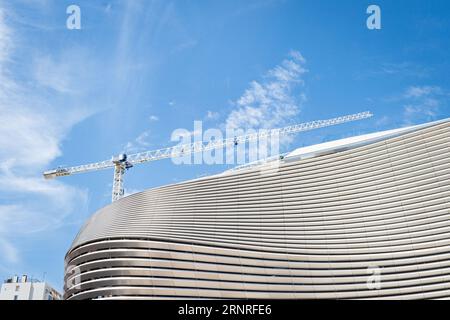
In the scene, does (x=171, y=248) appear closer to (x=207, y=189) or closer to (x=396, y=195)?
(x=207, y=189)

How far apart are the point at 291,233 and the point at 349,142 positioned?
2639 centimetres

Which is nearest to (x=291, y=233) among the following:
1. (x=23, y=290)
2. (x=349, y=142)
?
(x=349, y=142)

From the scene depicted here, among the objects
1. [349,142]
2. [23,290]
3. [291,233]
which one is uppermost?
[349,142]

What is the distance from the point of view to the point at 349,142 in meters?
92.6

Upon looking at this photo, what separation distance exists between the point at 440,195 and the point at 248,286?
3218cm

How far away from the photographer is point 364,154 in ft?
282

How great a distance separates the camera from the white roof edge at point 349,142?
86.8 metres

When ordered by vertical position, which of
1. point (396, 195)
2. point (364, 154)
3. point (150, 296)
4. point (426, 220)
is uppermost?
point (364, 154)

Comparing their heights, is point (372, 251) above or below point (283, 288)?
above

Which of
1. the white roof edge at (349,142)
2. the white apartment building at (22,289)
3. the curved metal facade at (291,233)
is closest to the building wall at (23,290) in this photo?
the white apartment building at (22,289)

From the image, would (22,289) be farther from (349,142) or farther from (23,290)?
(349,142)

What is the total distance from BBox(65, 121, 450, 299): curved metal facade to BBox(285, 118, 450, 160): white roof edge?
2.14 metres
